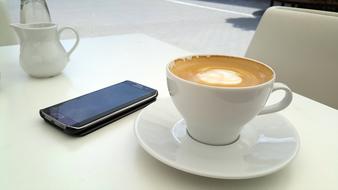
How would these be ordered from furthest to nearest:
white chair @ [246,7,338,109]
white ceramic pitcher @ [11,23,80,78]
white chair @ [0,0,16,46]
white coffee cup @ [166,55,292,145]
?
1. white chair @ [0,0,16,46]
2. white chair @ [246,7,338,109]
3. white ceramic pitcher @ [11,23,80,78]
4. white coffee cup @ [166,55,292,145]

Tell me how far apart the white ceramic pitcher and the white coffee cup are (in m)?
0.29

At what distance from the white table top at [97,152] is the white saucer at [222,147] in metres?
0.02

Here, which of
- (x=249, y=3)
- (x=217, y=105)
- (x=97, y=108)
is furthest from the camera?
(x=249, y=3)

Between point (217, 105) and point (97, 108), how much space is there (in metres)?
0.19

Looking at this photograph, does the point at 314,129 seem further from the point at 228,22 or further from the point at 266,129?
the point at 228,22

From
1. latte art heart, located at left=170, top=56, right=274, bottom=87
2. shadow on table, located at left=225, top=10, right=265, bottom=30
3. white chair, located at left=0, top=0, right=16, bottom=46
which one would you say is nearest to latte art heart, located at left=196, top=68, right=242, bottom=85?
latte art heart, located at left=170, top=56, right=274, bottom=87

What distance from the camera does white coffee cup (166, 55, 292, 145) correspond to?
32 centimetres

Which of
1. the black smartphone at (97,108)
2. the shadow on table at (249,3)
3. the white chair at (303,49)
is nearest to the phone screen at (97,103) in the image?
the black smartphone at (97,108)

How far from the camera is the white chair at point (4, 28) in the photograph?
0.89 metres

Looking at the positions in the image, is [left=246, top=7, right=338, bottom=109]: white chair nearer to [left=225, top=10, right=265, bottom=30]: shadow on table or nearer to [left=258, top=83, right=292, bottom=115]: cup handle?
[left=258, top=83, right=292, bottom=115]: cup handle

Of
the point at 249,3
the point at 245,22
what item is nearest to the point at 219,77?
the point at 245,22

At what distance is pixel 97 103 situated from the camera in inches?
17.9

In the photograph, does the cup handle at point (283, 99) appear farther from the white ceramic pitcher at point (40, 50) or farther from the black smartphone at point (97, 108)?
the white ceramic pitcher at point (40, 50)

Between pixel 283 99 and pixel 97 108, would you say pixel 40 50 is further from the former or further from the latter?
pixel 283 99
